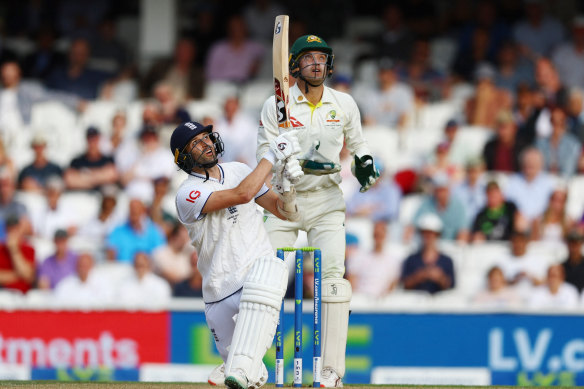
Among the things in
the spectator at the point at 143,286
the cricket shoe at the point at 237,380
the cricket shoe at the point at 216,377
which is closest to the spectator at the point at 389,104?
the spectator at the point at 143,286

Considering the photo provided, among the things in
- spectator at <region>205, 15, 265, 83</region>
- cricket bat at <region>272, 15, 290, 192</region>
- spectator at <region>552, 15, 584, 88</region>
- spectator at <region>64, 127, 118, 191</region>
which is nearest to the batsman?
cricket bat at <region>272, 15, 290, 192</region>

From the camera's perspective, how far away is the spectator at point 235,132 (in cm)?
1134

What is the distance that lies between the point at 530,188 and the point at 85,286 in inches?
166

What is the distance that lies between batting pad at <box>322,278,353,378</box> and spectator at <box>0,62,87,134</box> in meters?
6.33

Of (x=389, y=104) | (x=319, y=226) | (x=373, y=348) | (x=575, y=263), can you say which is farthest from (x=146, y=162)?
(x=319, y=226)

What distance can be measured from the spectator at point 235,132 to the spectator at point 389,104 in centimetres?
127

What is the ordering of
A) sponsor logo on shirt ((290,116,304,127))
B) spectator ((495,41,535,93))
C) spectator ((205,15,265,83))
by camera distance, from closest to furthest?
sponsor logo on shirt ((290,116,304,127)) < spectator ((495,41,535,93)) < spectator ((205,15,265,83))

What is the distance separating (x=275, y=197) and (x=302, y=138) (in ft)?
2.37

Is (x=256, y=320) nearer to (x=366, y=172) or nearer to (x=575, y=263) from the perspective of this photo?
(x=366, y=172)

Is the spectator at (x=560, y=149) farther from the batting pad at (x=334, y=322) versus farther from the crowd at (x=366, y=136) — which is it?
the batting pad at (x=334, y=322)

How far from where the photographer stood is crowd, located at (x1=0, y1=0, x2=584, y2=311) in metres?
9.91

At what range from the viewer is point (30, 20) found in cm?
1402

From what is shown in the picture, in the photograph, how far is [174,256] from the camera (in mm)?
10117

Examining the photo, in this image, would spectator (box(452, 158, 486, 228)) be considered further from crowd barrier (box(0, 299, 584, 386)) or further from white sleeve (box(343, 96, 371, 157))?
white sleeve (box(343, 96, 371, 157))
